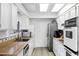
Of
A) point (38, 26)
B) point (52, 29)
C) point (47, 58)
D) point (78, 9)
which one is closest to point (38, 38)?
point (38, 26)

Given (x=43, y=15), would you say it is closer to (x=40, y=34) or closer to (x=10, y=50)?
(x=40, y=34)

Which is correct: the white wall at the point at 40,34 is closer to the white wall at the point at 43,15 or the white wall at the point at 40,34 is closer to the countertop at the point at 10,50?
the white wall at the point at 43,15

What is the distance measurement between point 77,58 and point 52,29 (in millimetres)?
6012

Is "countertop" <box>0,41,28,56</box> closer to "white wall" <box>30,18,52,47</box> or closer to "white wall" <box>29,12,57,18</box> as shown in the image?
"white wall" <box>29,12,57,18</box>

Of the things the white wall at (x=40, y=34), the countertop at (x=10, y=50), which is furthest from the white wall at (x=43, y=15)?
the countertop at (x=10, y=50)

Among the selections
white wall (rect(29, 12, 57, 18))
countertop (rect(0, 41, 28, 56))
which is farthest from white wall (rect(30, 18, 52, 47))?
countertop (rect(0, 41, 28, 56))

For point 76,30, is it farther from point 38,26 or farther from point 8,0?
point 38,26

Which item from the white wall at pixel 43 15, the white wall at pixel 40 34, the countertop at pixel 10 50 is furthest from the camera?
the white wall at pixel 40 34

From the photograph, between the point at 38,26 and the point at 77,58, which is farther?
the point at 38,26

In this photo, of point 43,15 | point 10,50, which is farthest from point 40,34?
point 10,50

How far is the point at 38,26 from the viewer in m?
8.67

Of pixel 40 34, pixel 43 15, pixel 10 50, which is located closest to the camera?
pixel 10 50

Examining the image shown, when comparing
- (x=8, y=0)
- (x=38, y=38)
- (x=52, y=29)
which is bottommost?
(x=38, y=38)

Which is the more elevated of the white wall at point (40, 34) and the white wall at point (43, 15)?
the white wall at point (43, 15)
